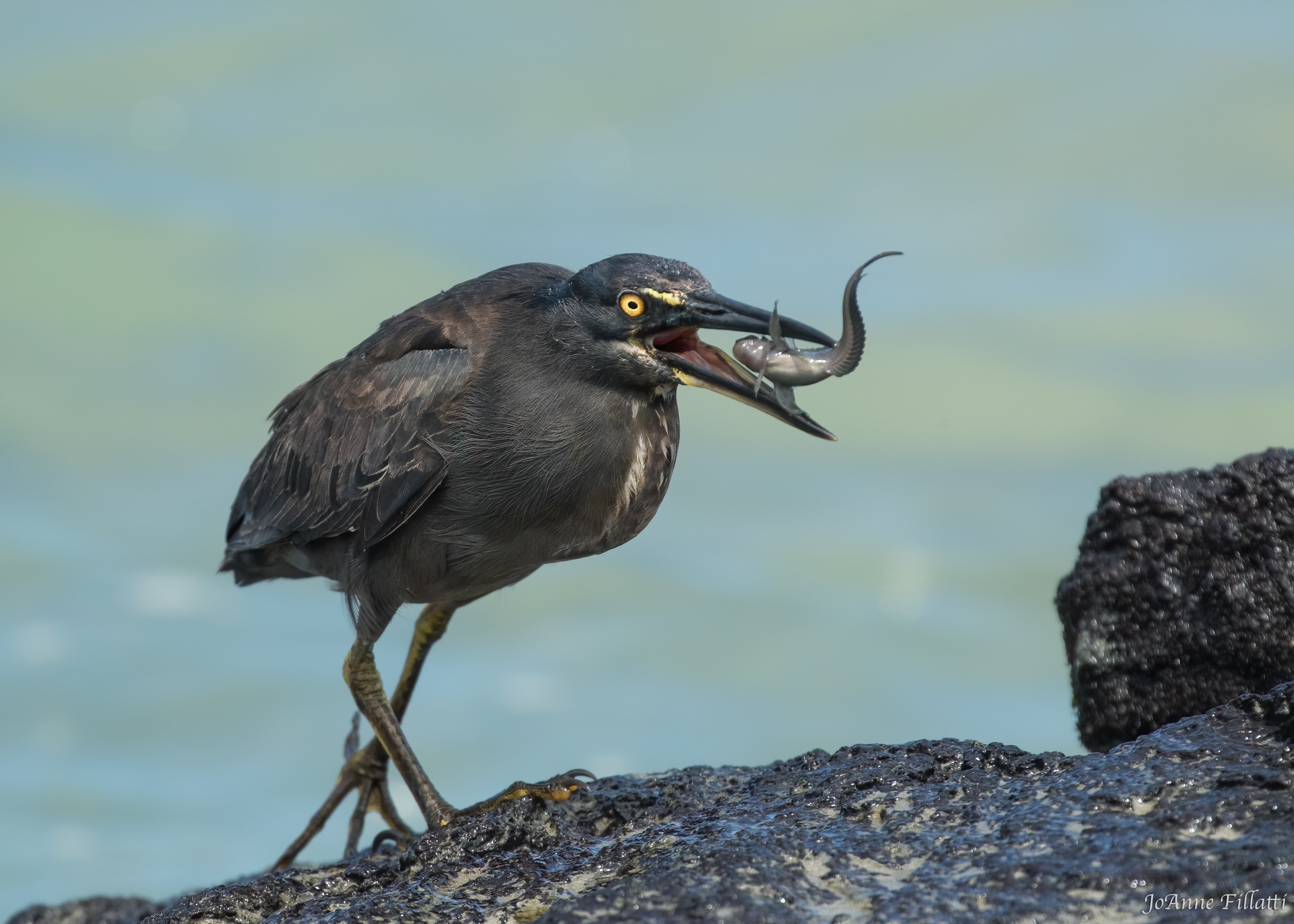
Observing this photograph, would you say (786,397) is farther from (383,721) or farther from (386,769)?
(386,769)

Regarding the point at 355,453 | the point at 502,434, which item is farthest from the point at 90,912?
the point at 502,434

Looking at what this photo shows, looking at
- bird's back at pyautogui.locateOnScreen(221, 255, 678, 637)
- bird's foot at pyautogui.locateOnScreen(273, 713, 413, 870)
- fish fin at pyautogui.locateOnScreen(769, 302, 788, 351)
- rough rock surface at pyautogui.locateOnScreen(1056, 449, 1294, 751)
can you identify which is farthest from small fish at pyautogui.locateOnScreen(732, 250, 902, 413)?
bird's foot at pyautogui.locateOnScreen(273, 713, 413, 870)

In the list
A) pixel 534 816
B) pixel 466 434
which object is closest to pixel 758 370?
pixel 466 434

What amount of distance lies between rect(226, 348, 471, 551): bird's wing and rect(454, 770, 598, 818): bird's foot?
3.80 ft

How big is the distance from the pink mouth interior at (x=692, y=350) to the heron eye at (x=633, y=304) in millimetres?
118

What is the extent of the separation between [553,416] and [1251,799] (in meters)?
2.81

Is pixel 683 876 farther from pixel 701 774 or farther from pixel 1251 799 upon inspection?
pixel 701 774

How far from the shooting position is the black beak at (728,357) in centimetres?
478

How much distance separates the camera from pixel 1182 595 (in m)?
5.37

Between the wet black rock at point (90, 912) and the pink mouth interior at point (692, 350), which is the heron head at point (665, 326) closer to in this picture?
the pink mouth interior at point (692, 350)
